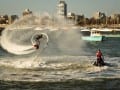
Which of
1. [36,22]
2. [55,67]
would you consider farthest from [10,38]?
[55,67]

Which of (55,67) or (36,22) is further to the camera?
(36,22)

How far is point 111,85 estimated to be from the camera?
963 inches

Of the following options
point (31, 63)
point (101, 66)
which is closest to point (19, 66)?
point (31, 63)

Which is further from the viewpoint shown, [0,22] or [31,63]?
[0,22]

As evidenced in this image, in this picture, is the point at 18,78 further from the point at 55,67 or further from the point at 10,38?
the point at 10,38

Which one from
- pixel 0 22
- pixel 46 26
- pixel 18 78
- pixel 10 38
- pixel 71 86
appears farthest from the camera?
pixel 0 22

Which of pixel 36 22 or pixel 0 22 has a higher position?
pixel 36 22

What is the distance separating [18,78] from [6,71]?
4.10 metres

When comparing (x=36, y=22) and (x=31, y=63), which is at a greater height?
(x=36, y=22)

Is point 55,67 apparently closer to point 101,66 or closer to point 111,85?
point 101,66

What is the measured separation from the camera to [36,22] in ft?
140

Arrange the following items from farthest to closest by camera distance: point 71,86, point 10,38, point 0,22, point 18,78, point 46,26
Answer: point 0,22, point 46,26, point 10,38, point 18,78, point 71,86

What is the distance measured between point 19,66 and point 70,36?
2392 cm

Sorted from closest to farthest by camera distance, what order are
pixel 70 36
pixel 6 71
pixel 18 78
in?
pixel 18 78
pixel 6 71
pixel 70 36
